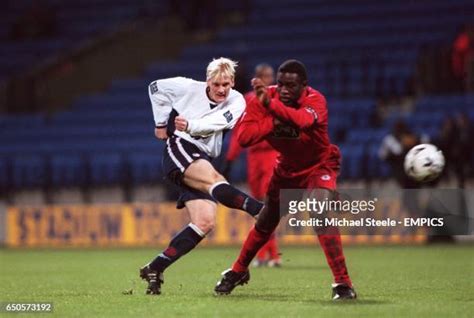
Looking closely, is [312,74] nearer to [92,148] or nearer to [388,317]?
[92,148]

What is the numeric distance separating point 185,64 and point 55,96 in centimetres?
318

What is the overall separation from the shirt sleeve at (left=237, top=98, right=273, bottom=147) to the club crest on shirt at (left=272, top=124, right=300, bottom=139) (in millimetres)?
53

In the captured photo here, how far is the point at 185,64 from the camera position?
2264cm

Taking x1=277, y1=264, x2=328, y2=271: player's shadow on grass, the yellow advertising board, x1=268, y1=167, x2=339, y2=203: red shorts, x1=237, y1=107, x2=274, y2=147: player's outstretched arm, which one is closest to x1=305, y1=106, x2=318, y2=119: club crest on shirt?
x1=237, y1=107, x2=274, y2=147: player's outstretched arm

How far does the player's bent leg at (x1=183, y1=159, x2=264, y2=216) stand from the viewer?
8.49 metres

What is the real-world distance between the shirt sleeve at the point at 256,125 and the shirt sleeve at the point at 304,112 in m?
0.16

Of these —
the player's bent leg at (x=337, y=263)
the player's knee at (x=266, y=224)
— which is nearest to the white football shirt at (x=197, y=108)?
the player's knee at (x=266, y=224)

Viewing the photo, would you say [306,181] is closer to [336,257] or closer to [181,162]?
[336,257]

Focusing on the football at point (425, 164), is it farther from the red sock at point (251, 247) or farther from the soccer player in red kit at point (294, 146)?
the red sock at point (251, 247)

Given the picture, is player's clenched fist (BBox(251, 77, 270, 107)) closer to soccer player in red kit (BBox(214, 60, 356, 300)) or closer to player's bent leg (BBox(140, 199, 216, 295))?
soccer player in red kit (BBox(214, 60, 356, 300))

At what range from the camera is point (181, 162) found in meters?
8.67

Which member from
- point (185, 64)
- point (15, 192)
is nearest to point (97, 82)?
point (185, 64)

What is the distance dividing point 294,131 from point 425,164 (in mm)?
1715

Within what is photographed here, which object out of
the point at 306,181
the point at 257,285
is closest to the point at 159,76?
Answer: the point at 257,285
